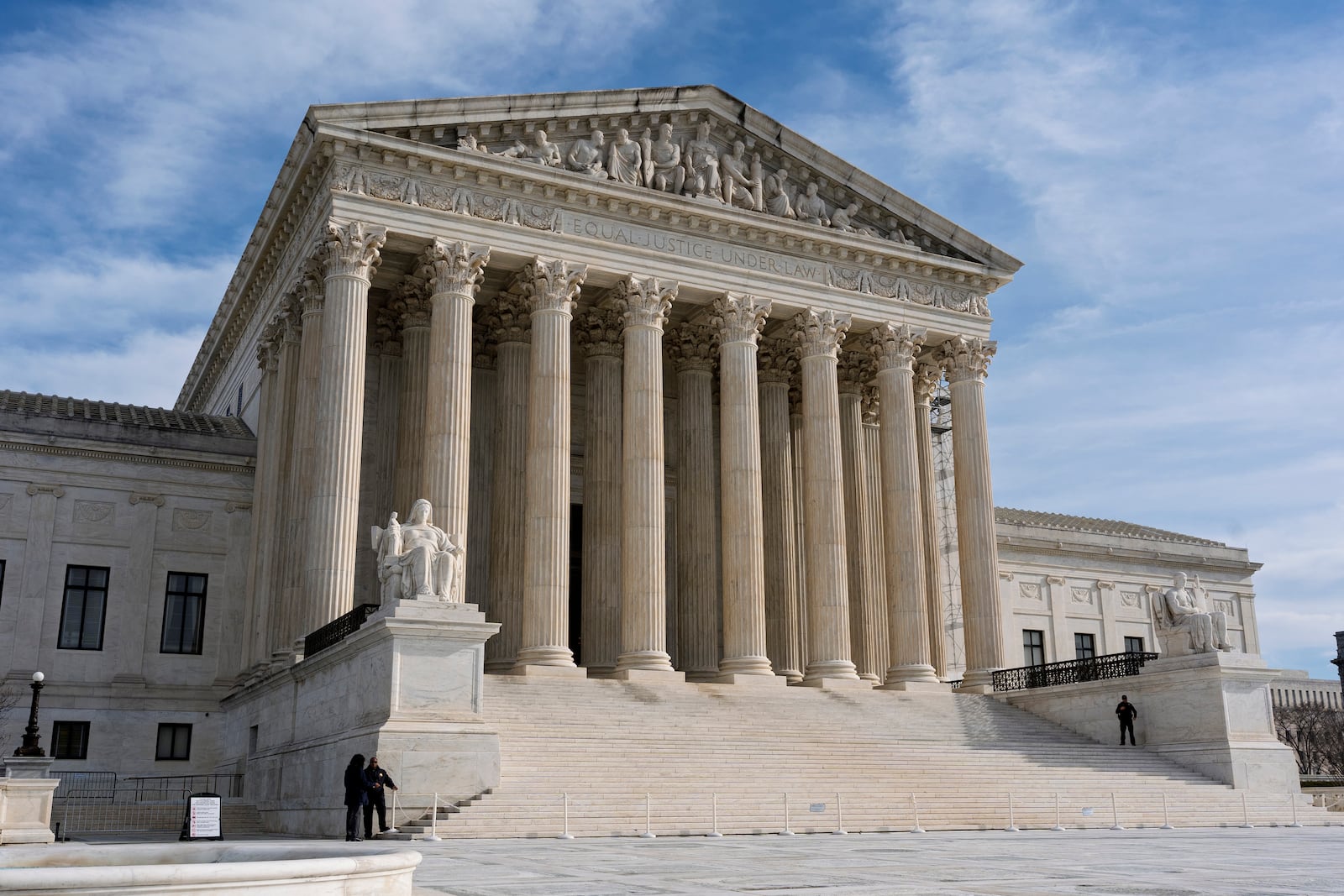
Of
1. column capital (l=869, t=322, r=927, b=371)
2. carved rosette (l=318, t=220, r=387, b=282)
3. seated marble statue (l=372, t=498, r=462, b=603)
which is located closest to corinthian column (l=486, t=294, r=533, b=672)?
carved rosette (l=318, t=220, r=387, b=282)

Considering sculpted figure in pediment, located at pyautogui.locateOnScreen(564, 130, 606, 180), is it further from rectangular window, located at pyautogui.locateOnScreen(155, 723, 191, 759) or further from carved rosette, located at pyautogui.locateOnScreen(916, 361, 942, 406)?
rectangular window, located at pyautogui.locateOnScreen(155, 723, 191, 759)

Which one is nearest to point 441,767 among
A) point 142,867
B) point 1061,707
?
point 142,867

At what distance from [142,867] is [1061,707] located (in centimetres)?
3485

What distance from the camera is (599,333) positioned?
43094 millimetres

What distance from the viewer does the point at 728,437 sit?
40.3 meters

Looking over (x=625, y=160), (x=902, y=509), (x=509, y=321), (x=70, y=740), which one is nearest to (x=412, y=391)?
(x=509, y=321)

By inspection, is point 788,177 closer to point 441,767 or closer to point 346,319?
point 346,319

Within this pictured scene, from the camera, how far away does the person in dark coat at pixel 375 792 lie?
922 inches

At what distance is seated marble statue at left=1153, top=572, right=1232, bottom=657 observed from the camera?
3547 centimetres

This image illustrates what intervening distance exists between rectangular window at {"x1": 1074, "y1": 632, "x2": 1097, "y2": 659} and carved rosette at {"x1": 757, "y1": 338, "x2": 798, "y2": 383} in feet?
78.0

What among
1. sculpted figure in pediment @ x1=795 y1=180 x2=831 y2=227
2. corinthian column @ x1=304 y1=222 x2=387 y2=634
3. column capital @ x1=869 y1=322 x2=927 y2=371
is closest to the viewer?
corinthian column @ x1=304 y1=222 x2=387 y2=634

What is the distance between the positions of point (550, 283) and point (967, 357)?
15.9 meters

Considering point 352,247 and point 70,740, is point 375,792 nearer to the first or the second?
point 352,247

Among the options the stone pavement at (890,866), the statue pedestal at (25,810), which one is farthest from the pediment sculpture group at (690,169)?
the stone pavement at (890,866)
